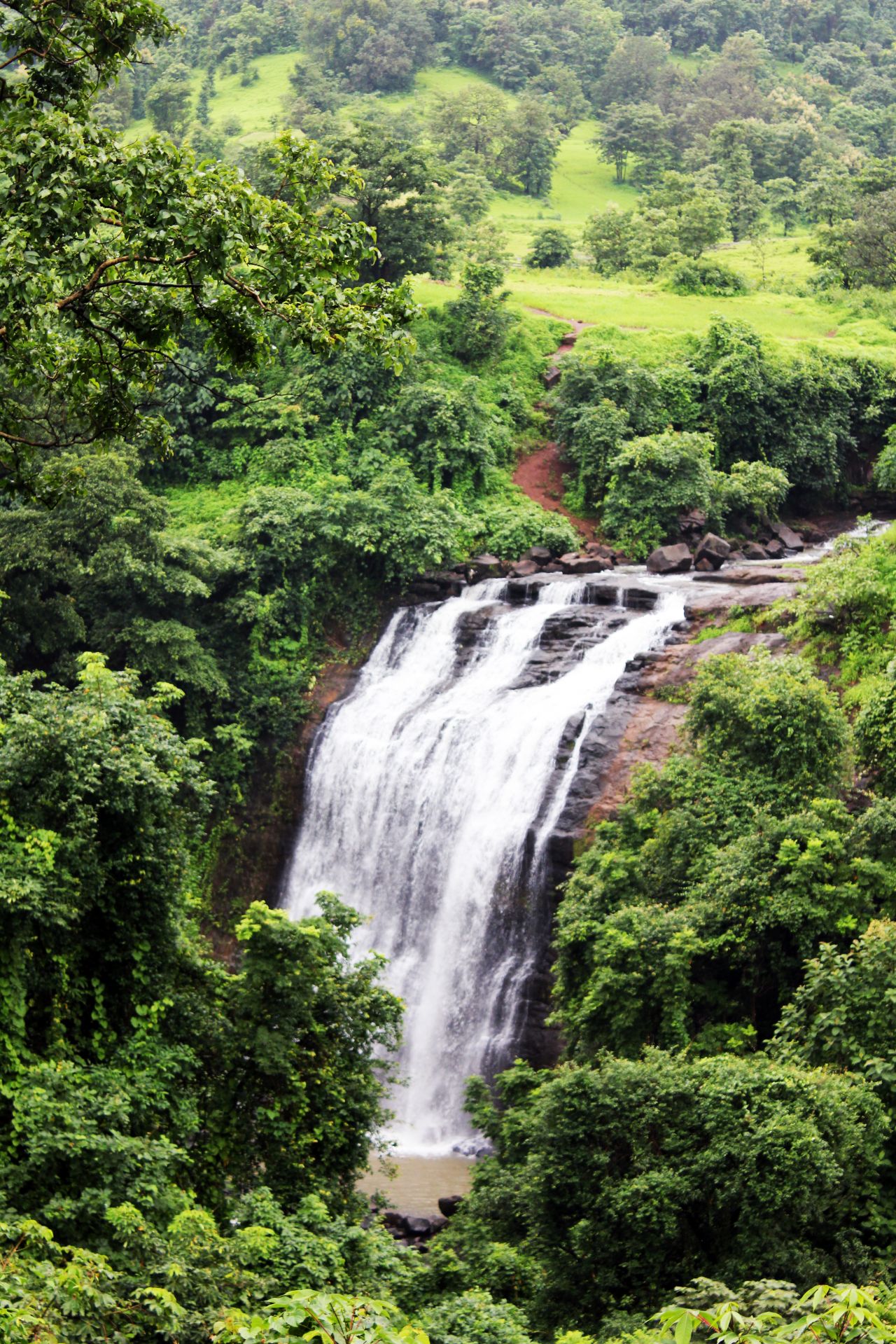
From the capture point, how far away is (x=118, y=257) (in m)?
7.99

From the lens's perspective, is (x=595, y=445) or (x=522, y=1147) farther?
(x=595, y=445)

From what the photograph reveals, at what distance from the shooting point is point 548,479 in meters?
30.0

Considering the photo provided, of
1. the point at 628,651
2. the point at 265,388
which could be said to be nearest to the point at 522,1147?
the point at 628,651

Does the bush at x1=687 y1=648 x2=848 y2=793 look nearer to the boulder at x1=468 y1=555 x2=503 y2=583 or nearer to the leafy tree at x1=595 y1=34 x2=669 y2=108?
the boulder at x1=468 y1=555 x2=503 y2=583

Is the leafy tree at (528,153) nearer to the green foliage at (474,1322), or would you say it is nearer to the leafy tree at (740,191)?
the leafy tree at (740,191)

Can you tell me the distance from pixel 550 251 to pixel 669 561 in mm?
22324

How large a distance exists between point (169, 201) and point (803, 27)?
7718cm

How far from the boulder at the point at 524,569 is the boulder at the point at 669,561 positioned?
2166 millimetres

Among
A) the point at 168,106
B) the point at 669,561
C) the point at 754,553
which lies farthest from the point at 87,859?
the point at 168,106

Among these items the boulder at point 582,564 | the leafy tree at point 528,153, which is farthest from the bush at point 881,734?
the leafy tree at point 528,153

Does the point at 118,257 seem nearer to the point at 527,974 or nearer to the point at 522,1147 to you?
the point at 522,1147

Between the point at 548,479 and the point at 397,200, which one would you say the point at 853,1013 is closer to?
the point at 548,479

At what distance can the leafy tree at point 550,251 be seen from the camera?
43.6 metres

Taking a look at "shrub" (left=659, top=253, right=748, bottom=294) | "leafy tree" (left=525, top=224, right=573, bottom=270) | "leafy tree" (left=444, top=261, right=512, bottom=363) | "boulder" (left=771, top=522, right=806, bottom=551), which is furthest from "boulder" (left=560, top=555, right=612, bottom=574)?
"leafy tree" (left=525, top=224, right=573, bottom=270)
